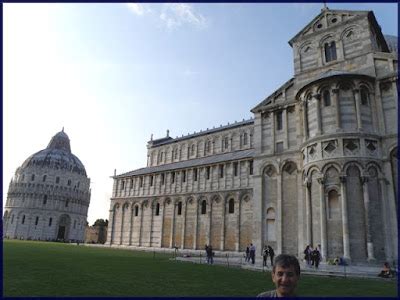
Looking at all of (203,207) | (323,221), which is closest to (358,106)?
(323,221)

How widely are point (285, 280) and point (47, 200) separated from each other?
85491mm

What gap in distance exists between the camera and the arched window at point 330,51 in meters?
21.8

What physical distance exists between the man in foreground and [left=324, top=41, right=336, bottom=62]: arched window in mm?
21642

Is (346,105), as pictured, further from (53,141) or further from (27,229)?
(53,141)

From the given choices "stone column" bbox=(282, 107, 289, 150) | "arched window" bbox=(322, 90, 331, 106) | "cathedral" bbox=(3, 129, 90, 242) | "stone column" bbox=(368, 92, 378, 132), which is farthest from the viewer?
"cathedral" bbox=(3, 129, 90, 242)

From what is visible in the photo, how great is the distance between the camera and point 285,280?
270 cm

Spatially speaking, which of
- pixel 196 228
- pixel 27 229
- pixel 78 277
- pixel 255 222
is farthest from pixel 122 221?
pixel 27 229

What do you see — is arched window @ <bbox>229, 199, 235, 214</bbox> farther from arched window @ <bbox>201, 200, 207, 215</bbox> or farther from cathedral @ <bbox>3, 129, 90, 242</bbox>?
cathedral @ <bbox>3, 129, 90, 242</bbox>

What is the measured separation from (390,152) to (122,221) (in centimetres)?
3668

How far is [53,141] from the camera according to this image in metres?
93.5

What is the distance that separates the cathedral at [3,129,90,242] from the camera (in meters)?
76.2

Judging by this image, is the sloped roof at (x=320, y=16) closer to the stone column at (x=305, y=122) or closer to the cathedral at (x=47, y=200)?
the stone column at (x=305, y=122)

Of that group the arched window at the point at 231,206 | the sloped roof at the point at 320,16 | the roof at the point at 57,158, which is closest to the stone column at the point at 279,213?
the sloped roof at the point at 320,16

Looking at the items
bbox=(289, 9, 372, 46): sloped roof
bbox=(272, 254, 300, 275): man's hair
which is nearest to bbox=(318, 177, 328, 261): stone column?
bbox=(289, 9, 372, 46): sloped roof
